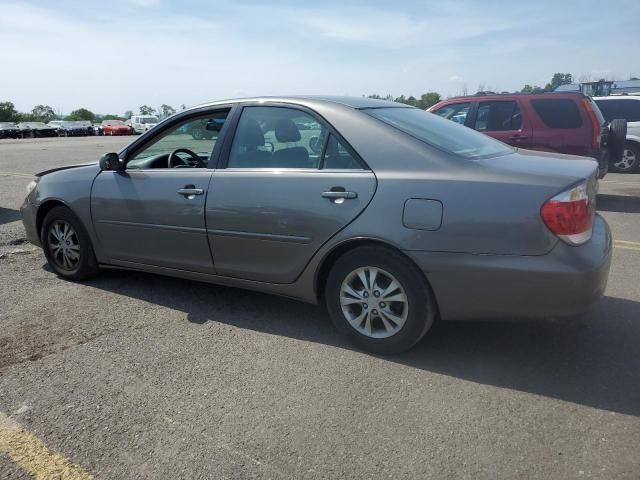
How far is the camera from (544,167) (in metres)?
3.29

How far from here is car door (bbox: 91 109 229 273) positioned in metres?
4.04

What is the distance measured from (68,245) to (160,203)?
128 cm

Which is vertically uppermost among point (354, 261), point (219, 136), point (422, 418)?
point (219, 136)

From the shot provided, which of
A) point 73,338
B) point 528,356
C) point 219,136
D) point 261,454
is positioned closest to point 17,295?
point 73,338

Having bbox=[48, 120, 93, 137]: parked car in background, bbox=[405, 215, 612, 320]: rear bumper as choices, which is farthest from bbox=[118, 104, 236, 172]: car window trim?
bbox=[48, 120, 93, 137]: parked car in background

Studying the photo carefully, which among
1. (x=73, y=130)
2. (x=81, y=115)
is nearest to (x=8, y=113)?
(x=81, y=115)

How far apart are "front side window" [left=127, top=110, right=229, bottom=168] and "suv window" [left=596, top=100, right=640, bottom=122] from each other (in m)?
11.5

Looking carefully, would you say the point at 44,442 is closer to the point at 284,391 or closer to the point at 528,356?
the point at 284,391

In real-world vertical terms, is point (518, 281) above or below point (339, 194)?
below

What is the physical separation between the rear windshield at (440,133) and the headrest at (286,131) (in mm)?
494

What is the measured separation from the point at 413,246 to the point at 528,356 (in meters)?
1.05

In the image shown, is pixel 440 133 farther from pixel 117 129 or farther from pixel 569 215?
pixel 117 129

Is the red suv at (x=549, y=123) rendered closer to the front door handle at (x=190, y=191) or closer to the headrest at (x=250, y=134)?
the headrest at (x=250, y=134)

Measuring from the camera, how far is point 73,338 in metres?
3.77
